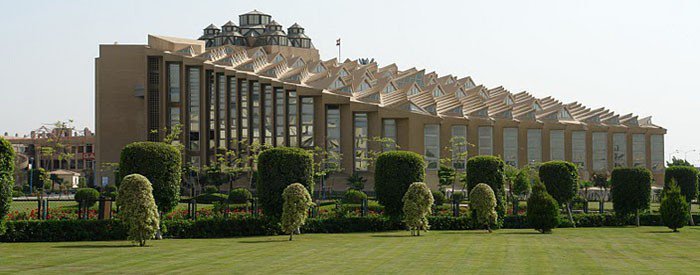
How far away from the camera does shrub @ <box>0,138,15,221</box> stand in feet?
93.8

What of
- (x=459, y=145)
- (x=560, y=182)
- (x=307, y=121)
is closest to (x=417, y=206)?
(x=560, y=182)

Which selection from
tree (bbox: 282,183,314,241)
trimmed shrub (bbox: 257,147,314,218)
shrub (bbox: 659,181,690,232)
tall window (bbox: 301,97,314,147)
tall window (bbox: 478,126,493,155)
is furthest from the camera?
tall window (bbox: 478,126,493,155)

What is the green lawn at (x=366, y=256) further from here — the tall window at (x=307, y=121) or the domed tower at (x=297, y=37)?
the domed tower at (x=297, y=37)

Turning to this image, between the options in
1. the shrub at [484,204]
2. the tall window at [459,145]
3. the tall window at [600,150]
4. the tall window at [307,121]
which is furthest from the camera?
the tall window at [600,150]

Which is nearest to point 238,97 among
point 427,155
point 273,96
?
point 273,96

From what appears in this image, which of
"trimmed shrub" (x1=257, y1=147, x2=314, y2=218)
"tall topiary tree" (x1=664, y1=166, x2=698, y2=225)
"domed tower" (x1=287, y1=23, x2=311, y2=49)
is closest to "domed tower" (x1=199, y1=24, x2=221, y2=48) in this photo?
"domed tower" (x1=287, y1=23, x2=311, y2=49)

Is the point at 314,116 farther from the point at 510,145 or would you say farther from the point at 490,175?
the point at 490,175

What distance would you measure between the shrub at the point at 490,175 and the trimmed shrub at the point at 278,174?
8.92 metres

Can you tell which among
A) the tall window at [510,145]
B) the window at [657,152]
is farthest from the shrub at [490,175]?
the window at [657,152]

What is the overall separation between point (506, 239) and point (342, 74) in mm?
62840

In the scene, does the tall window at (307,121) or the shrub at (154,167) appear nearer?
the shrub at (154,167)

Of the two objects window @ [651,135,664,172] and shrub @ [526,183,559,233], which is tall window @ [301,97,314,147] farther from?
shrub @ [526,183,559,233]

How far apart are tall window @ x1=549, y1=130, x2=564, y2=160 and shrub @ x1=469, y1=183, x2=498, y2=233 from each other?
54.6 m

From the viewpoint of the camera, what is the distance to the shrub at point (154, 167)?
32375 mm
